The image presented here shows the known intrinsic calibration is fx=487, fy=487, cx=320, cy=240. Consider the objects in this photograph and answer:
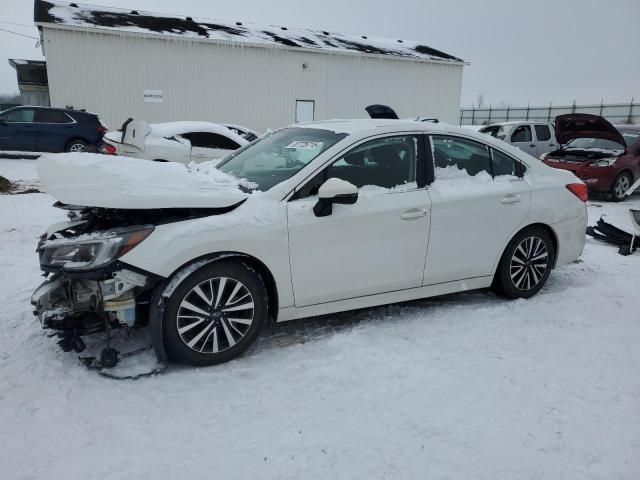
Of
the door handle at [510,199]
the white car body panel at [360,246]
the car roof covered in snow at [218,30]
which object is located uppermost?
the car roof covered in snow at [218,30]

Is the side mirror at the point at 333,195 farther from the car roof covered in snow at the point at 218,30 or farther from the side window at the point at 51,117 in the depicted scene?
the car roof covered in snow at the point at 218,30

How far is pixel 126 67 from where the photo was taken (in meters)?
17.7

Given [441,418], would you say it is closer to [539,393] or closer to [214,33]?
[539,393]

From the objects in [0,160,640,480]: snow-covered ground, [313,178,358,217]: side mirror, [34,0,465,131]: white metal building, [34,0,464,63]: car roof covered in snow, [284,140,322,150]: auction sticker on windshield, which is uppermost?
[34,0,464,63]: car roof covered in snow

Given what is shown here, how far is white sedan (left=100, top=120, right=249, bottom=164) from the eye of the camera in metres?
9.37

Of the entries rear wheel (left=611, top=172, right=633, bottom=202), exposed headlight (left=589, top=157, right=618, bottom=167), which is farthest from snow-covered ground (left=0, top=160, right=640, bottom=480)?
rear wheel (left=611, top=172, right=633, bottom=202)

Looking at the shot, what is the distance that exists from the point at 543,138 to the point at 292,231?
1284 cm

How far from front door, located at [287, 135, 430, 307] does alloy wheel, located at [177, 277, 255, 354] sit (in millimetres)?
408

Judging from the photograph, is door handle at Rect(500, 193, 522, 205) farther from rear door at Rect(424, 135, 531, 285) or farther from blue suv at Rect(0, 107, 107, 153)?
blue suv at Rect(0, 107, 107, 153)

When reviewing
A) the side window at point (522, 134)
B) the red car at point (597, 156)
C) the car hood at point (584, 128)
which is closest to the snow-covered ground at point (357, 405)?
the car hood at point (584, 128)

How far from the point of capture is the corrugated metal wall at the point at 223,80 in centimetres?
1711

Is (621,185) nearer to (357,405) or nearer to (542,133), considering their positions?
(542,133)

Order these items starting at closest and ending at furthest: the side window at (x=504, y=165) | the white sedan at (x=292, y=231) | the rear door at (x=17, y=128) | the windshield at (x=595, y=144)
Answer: the white sedan at (x=292, y=231)
the side window at (x=504, y=165)
the windshield at (x=595, y=144)
the rear door at (x=17, y=128)

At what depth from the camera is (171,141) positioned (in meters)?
9.52
